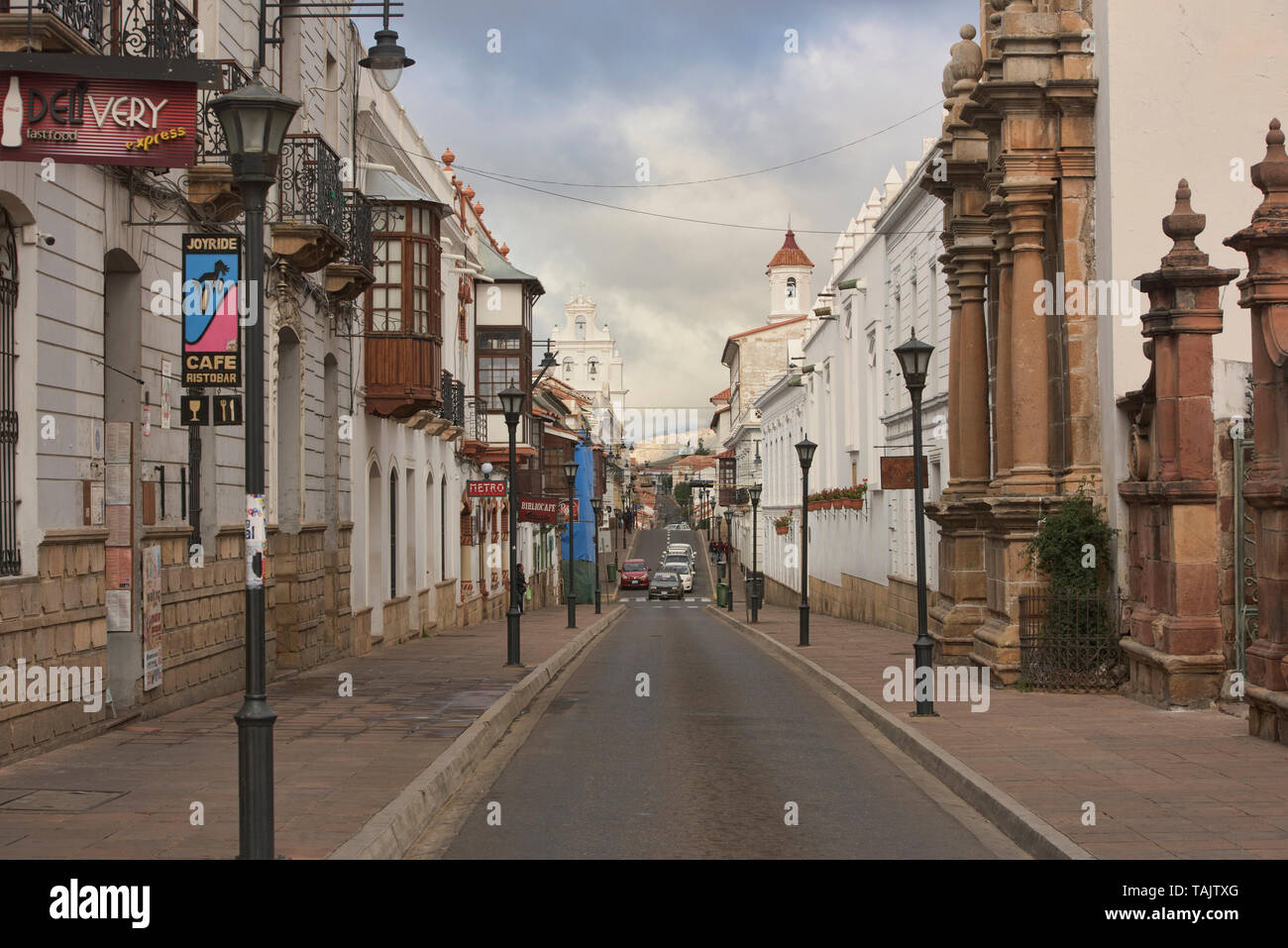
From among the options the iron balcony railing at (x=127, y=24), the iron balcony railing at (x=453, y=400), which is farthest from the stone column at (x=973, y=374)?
the iron balcony railing at (x=453, y=400)

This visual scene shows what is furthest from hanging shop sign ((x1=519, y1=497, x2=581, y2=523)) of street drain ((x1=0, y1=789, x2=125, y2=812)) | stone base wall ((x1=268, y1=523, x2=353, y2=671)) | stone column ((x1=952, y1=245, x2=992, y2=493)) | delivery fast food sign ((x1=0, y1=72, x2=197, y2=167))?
delivery fast food sign ((x1=0, y1=72, x2=197, y2=167))

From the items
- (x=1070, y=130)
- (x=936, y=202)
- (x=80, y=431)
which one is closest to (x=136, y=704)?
(x=80, y=431)

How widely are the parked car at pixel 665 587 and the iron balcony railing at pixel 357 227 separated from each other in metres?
49.6

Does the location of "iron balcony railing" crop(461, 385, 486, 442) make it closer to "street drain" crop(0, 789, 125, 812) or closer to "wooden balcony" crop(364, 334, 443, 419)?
"wooden balcony" crop(364, 334, 443, 419)

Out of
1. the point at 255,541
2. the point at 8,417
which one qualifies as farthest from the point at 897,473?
the point at 255,541

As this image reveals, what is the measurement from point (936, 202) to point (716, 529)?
293ft

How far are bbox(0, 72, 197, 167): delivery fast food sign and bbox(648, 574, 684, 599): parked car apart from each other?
202 ft

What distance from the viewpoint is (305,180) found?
1820 cm

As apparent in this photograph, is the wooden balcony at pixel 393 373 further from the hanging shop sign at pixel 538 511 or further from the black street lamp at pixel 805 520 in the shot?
the hanging shop sign at pixel 538 511

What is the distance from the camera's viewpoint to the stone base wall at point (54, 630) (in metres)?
10.8

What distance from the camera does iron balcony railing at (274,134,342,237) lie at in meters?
18.0

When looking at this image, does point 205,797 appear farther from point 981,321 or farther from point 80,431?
point 981,321

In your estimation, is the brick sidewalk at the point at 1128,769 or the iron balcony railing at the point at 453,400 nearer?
the brick sidewalk at the point at 1128,769

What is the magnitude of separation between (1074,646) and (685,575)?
188 feet
